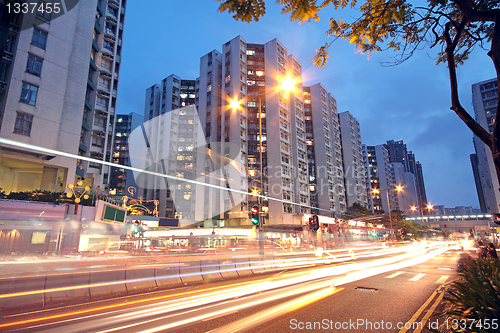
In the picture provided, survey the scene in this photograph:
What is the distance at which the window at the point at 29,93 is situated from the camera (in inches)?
1089

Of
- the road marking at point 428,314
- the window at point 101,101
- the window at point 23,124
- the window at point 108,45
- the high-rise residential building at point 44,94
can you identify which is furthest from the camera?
the window at point 108,45

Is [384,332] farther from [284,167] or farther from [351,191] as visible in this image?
[351,191]

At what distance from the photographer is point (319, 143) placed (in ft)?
263

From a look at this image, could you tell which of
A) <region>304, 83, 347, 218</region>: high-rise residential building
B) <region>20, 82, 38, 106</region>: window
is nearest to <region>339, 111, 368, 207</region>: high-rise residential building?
<region>304, 83, 347, 218</region>: high-rise residential building

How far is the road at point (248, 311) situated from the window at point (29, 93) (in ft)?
92.8

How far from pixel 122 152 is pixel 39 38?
261ft

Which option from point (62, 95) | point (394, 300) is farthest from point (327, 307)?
point (62, 95)

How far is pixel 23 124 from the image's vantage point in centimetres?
2747

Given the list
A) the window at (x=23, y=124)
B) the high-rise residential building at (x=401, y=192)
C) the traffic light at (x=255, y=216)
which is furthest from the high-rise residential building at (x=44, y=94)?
the high-rise residential building at (x=401, y=192)

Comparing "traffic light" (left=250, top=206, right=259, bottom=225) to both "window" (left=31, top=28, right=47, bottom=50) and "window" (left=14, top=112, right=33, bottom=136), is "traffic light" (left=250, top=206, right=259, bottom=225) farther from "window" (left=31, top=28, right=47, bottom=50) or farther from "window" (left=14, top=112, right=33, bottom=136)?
"window" (left=31, top=28, right=47, bottom=50)

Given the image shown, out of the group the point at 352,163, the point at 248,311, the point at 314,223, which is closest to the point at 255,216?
the point at 314,223

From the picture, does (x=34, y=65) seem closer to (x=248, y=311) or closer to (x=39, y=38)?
(x=39, y=38)

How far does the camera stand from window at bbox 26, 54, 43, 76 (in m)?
28.5

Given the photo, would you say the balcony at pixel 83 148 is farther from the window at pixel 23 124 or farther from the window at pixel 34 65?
the window at pixel 34 65
